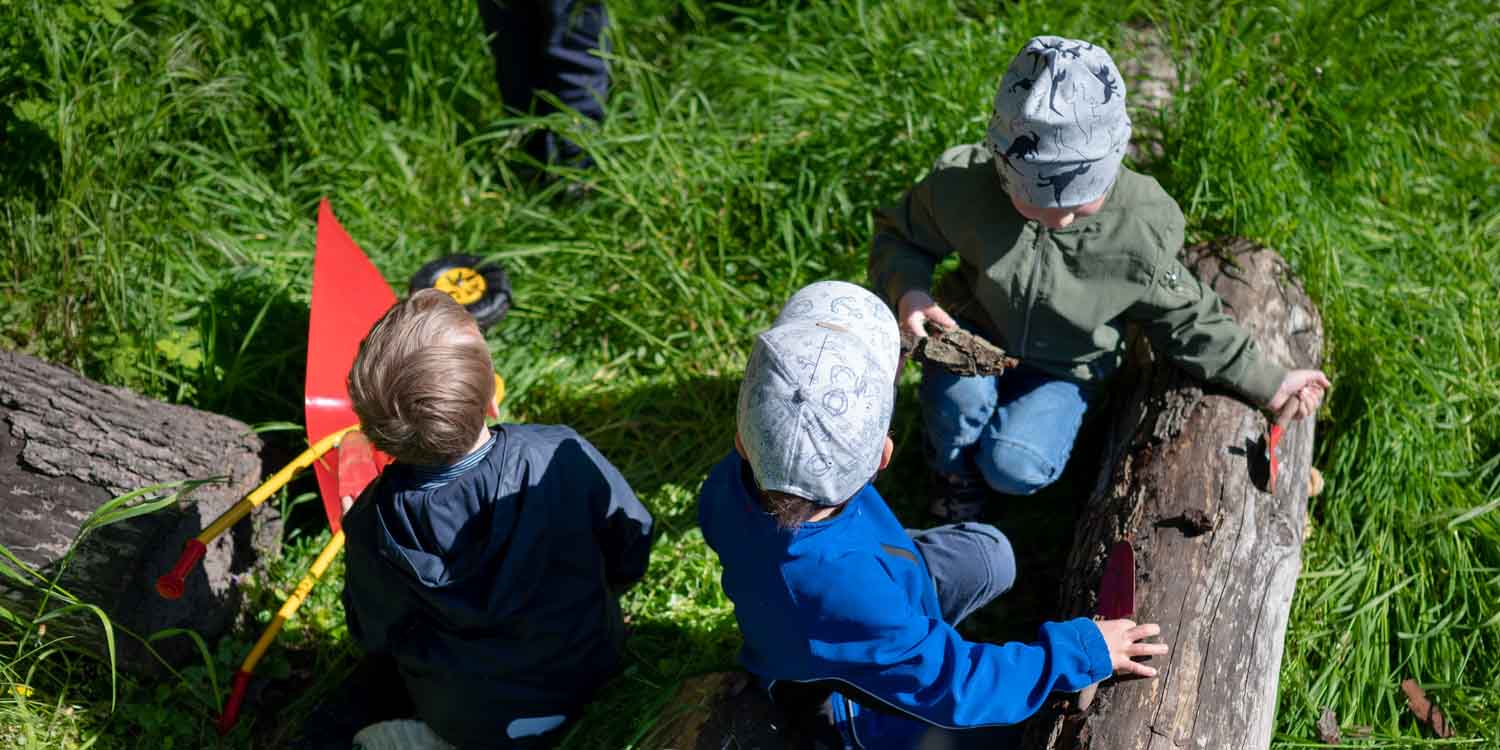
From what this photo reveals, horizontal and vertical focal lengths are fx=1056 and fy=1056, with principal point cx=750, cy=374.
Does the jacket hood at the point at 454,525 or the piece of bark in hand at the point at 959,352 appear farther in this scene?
the piece of bark in hand at the point at 959,352

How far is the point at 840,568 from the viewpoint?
1680 millimetres

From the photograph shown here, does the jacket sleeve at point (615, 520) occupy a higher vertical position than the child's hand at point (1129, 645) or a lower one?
higher

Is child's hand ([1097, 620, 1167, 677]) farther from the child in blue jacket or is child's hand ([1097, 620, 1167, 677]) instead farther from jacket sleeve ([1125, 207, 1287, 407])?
jacket sleeve ([1125, 207, 1287, 407])

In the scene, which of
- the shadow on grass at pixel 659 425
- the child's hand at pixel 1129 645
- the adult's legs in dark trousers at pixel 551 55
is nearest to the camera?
the child's hand at pixel 1129 645

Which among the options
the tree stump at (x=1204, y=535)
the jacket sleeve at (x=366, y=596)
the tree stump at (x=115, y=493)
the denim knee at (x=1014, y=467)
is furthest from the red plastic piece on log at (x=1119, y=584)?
the tree stump at (x=115, y=493)

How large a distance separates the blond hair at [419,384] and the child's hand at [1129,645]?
1216 mm

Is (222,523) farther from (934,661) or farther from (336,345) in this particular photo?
(934,661)

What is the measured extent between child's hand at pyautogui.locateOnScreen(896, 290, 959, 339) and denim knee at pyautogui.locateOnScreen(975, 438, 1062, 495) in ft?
1.24

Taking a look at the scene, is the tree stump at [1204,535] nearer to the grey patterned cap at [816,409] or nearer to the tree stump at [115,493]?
the grey patterned cap at [816,409]

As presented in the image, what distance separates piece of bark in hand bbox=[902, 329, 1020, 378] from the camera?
7.53 ft

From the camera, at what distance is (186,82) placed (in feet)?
11.4

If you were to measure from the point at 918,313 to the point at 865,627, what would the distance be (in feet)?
2.98

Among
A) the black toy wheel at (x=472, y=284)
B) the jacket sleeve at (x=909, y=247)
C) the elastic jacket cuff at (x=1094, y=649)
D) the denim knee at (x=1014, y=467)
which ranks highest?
the jacket sleeve at (x=909, y=247)

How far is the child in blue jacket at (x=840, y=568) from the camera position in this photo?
62.0 inches
